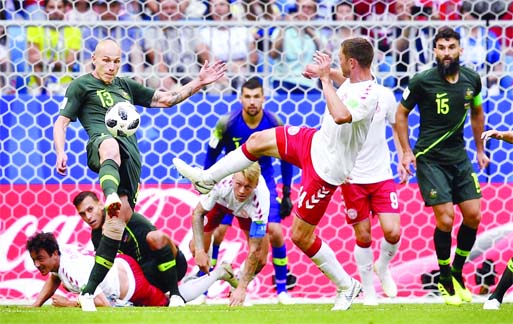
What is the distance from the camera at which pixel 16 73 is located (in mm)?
9578

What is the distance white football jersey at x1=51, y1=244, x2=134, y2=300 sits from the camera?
338 inches

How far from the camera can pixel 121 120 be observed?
7.77m

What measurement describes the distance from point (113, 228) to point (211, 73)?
1.29m

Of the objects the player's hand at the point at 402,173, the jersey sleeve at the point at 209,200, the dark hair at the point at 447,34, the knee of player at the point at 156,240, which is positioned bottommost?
the knee of player at the point at 156,240

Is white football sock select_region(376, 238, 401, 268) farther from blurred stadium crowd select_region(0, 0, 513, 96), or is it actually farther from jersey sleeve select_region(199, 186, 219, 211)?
blurred stadium crowd select_region(0, 0, 513, 96)

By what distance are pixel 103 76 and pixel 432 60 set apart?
10.5 feet

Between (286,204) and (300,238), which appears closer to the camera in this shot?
(300,238)

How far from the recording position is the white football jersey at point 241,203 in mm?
8883

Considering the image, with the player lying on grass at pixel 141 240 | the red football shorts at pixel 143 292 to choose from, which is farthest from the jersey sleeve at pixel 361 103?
the red football shorts at pixel 143 292

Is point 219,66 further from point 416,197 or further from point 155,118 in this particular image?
point 416,197

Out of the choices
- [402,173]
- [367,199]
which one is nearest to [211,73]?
[367,199]

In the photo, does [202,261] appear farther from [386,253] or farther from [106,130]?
[386,253]

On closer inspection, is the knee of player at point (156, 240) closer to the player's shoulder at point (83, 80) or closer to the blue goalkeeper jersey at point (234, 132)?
the blue goalkeeper jersey at point (234, 132)

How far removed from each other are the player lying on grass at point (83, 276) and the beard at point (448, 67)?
2647 mm
